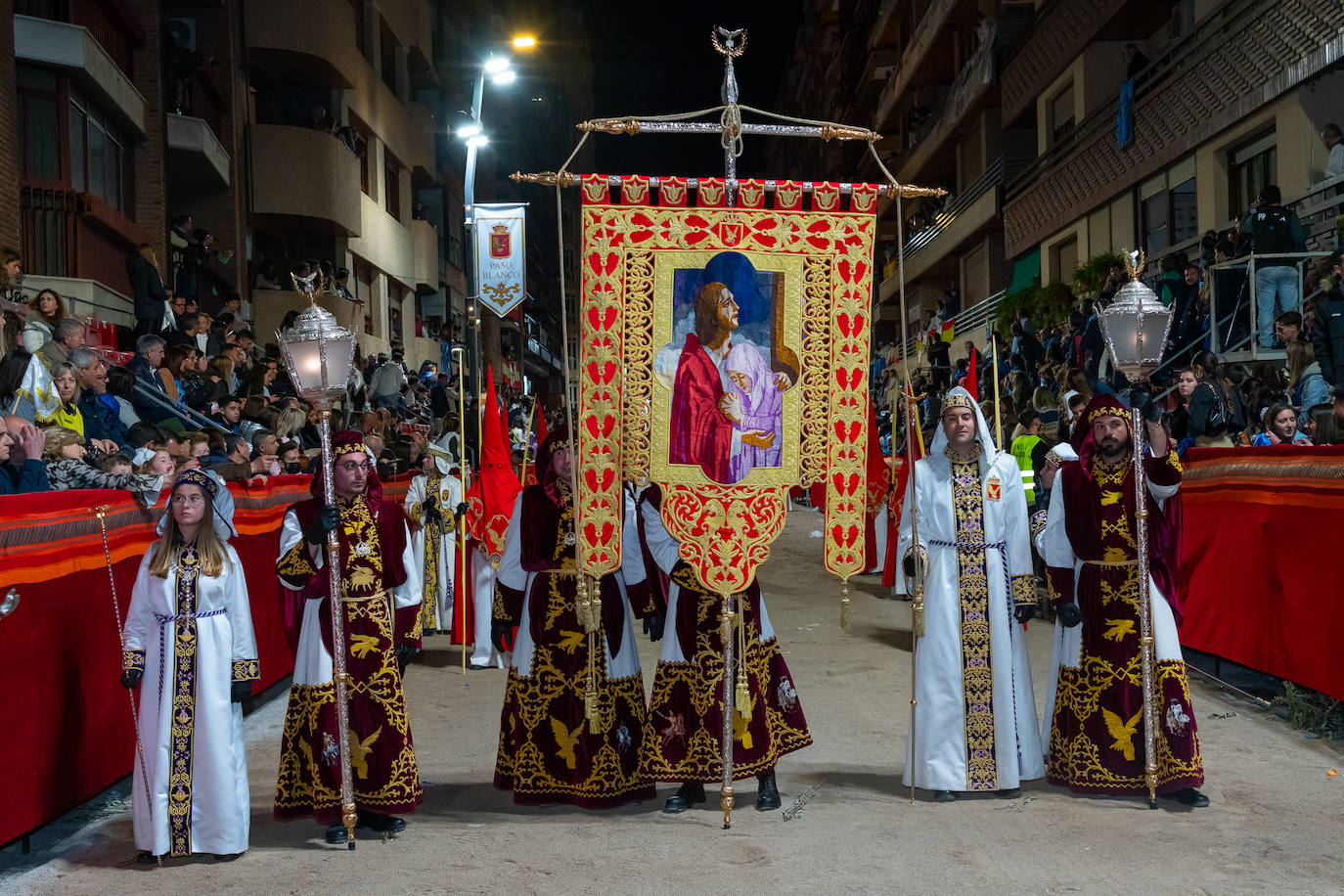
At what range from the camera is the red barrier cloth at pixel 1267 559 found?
8078 mm

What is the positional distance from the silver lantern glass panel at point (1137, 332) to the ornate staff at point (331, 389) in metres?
3.85

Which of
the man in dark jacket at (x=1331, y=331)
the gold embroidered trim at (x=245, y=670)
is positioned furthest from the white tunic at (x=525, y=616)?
the man in dark jacket at (x=1331, y=331)

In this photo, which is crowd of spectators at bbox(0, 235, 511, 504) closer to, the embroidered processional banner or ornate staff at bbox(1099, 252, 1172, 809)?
the embroidered processional banner

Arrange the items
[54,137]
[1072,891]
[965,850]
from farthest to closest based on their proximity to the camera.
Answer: [54,137], [965,850], [1072,891]

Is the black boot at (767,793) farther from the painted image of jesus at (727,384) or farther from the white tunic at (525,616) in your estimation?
the painted image of jesus at (727,384)

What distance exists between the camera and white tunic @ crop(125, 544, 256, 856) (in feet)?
19.6

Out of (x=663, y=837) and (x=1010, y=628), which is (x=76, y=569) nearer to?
(x=663, y=837)

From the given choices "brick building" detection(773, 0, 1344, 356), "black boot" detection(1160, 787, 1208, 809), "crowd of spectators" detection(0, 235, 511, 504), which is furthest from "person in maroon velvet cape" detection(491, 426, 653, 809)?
"brick building" detection(773, 0, 1344, 356)

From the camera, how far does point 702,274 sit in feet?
21.9

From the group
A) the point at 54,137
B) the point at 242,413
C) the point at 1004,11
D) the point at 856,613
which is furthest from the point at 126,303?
the point at 1004,11

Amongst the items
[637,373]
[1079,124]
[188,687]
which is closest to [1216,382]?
[637,373]

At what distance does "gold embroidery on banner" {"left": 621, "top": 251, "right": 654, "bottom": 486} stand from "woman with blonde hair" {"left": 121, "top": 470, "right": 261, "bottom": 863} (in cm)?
199

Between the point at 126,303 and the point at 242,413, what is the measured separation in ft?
24.2

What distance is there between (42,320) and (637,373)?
25.1 ft
